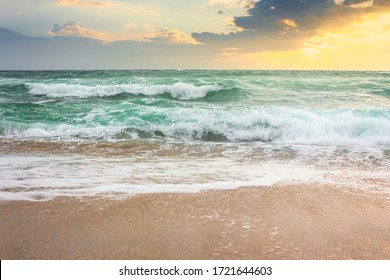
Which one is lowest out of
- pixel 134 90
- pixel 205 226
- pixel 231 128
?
pixel 205 226

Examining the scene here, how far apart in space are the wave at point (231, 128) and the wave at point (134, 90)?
6.12m

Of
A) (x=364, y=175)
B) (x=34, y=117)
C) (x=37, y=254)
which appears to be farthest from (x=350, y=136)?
(x=34, y=117)

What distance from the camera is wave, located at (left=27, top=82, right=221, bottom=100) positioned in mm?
17484

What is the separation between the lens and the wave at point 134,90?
17484mm

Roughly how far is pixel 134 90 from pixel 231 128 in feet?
32.7

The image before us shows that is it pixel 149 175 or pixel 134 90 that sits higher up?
pixel 134 90

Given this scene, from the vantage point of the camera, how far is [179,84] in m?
17.8

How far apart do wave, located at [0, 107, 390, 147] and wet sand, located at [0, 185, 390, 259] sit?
4675 millimetres

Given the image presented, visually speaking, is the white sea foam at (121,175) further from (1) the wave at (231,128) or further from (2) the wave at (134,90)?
(2) the wave at (134,90)

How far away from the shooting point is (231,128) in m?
9.98

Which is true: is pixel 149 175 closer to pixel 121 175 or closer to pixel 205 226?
pixel 121 175

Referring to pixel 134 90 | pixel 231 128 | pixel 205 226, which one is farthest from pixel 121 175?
pixel 134 90

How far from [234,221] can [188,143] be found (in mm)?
Answer: 5014

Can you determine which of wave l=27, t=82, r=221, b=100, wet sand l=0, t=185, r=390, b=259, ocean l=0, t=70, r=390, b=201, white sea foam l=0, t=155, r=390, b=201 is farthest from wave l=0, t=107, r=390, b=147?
wave l=27, t=82, r=221, b=100
